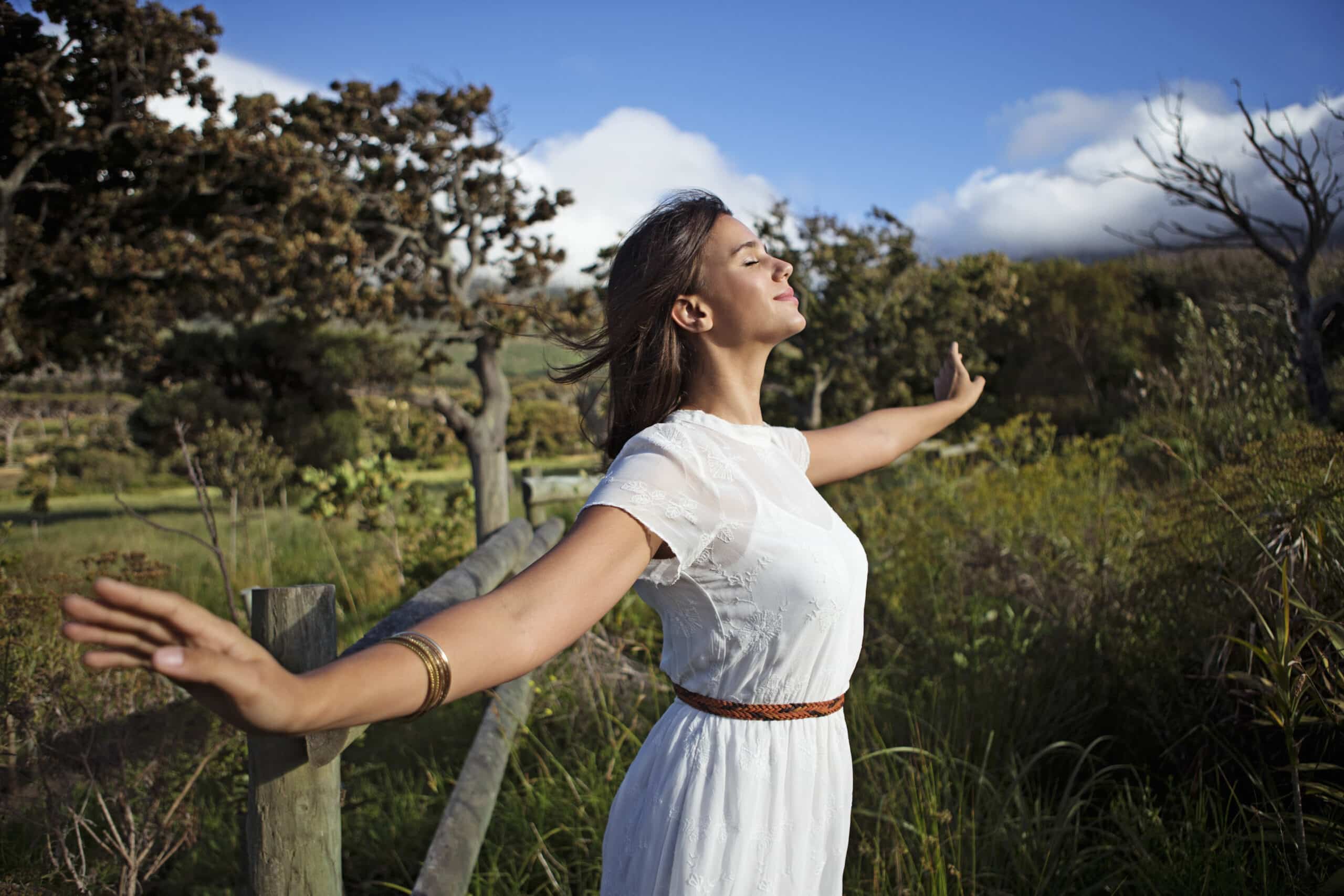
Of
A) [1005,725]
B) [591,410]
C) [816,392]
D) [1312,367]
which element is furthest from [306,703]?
[816,392]

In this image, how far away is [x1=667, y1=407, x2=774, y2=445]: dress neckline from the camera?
1.62 metres

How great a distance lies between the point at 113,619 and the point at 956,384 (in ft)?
7.56

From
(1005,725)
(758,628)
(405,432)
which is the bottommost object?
(1005,725)

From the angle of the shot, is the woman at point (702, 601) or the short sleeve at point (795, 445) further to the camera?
the short sleeve at point (795, 445)

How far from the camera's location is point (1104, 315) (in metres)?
21.3

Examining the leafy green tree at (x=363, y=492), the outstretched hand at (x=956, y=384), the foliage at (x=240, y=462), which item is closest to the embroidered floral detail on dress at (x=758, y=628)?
the outstretched hand at (x=956, y=384)

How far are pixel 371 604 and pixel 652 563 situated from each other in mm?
6240

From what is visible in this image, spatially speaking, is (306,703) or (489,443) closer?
(306,703)

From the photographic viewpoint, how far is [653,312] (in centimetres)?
176

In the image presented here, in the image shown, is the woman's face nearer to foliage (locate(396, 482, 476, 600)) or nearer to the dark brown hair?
the dark brown hair

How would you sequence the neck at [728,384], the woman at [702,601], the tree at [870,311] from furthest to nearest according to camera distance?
the tree at [870,311] < the neck at [728,384] < the woman at [702,601]

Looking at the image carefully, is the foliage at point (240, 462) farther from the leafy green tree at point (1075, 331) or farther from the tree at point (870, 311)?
the leafy green tree at point (1075, 331)

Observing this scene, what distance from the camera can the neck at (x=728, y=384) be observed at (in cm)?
172

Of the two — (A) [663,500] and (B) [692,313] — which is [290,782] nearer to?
(A) [663,500]
